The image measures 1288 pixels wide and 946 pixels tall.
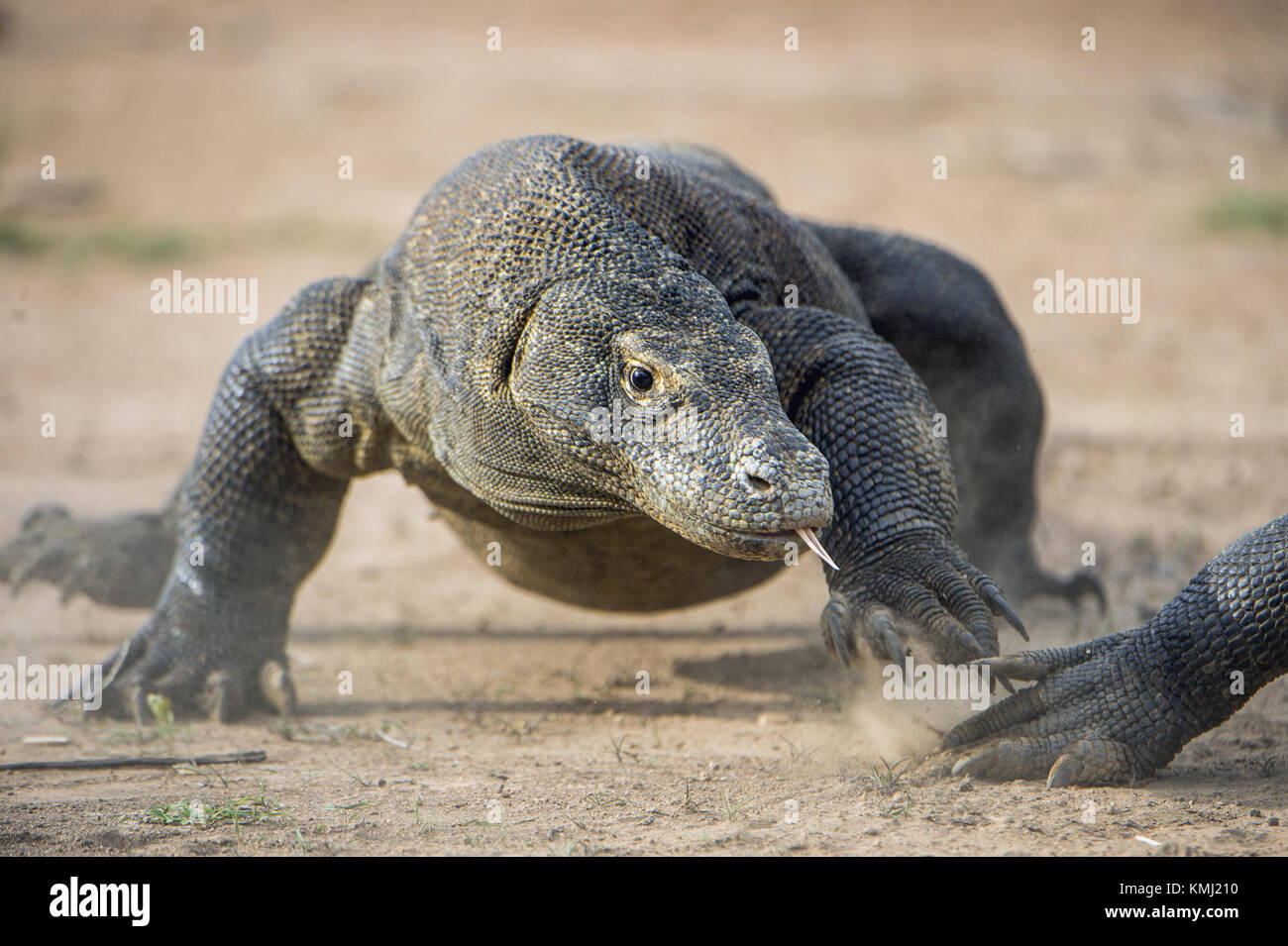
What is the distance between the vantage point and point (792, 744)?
4129 millimetres

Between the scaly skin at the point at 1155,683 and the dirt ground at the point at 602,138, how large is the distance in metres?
0.10

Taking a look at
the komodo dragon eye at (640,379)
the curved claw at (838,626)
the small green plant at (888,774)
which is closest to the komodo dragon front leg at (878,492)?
the curved claw at (838,626)

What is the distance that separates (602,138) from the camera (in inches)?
618

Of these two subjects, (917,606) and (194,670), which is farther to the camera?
(194,670)

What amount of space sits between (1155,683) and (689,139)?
13.6 metres

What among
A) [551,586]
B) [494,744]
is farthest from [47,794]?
[551,586]

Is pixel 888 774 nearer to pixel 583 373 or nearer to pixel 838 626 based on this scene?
pixel 838 626

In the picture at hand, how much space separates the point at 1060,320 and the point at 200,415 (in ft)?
22.5

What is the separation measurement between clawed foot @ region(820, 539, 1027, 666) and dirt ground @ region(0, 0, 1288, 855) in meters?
0.36

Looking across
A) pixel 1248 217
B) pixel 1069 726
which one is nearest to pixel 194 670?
pixel 1069 726

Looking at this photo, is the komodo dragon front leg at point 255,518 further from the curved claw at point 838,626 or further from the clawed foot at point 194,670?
the curved claw at point 838,626

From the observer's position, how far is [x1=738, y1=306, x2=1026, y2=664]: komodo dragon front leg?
11.6 ft
